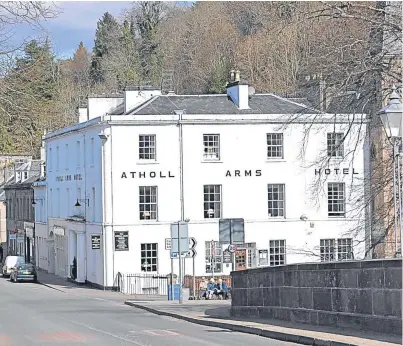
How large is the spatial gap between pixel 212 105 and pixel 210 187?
4958 millimetres

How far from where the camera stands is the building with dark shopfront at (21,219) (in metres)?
73.8

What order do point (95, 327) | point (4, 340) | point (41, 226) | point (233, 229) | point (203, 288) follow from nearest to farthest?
1. point (4, 340)
2. point (95, 327)
3. point (233, 229)
4. point (203, 288)
5. point (41, 226)

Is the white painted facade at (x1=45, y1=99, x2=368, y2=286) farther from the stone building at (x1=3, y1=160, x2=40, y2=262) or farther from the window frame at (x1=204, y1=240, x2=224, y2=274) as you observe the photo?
the stone building at (x1=3, y1=160, x2=40, y2=262)

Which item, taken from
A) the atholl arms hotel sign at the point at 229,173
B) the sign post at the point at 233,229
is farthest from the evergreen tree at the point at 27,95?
the atholl arms hotel sign at the point at 229,173

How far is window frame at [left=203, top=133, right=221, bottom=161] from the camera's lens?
4997cm

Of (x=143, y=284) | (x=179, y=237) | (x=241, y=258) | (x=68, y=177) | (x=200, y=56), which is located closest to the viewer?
(x=179, y=237)

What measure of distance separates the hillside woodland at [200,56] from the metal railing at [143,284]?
8996 mm

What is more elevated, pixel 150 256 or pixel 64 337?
pixel 150 256

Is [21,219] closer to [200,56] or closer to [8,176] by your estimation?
[8,176]

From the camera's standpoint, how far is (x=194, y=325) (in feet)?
91.1

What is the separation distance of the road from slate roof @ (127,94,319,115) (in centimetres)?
1242

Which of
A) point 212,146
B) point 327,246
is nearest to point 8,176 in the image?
point 212,146

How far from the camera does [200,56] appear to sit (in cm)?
9819

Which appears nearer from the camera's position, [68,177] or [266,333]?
[266,333]
